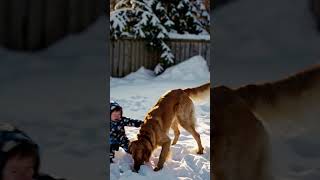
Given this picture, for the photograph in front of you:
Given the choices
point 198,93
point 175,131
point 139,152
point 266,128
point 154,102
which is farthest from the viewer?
point 154,102

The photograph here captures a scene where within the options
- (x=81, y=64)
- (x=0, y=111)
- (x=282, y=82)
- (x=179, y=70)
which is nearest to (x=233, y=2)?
(x=282, y=82)

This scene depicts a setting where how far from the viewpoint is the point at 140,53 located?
11773mm

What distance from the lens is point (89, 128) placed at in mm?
2205

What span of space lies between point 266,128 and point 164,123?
2643 mm

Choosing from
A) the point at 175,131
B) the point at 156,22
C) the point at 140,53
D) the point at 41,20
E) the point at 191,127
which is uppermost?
the point at 41,20

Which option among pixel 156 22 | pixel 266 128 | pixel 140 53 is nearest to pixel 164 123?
pixel 266 128

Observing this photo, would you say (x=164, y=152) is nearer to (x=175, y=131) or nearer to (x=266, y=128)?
(x=175, y=131)

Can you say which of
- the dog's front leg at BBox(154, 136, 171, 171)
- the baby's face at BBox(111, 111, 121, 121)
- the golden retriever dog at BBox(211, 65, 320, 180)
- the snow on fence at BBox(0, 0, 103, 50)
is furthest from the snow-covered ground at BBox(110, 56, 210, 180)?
the snow on fence at BBox(0, 0, 103, 50)

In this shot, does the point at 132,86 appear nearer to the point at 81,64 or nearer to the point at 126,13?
the point at 126,13

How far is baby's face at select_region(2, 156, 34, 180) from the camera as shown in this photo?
212 cm

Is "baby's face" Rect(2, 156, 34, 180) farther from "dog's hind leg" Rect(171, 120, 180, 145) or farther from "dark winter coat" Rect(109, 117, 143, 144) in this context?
"dog's hind leg" Rect(171, 120, 180, 145)

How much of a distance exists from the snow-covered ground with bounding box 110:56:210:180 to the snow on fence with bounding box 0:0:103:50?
2.28 metres

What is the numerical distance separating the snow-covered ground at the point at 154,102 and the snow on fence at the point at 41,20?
2283 mm

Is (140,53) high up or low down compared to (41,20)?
down
